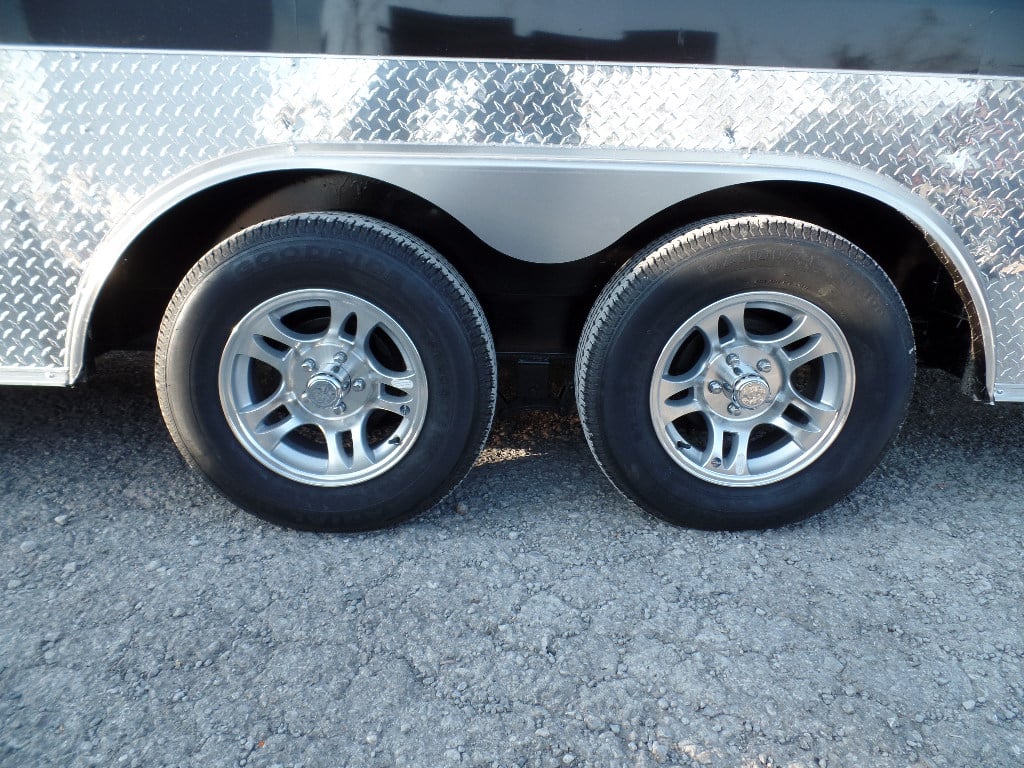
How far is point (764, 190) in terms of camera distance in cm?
248

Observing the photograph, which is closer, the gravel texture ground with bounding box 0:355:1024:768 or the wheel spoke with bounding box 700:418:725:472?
the gravel texture ground with bounding box 0:355:1024:768

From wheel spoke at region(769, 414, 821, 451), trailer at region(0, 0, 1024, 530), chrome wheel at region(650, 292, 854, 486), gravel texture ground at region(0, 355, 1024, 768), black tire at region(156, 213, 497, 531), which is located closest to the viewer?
gravel texture ground at region(0, 355, 1024, 768)

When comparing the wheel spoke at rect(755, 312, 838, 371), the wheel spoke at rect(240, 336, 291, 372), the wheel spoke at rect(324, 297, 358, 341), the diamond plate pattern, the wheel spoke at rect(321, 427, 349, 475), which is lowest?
the wheel spoke at rect(321, 427, 349, 475)

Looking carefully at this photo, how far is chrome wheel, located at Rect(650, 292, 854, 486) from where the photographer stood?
2.39 meters

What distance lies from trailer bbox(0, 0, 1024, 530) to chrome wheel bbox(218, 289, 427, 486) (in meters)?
0.01

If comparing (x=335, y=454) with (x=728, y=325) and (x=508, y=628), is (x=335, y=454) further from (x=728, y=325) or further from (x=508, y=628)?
(x=728, y=325)

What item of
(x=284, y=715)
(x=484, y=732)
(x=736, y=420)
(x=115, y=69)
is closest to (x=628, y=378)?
(x=736, y=420)

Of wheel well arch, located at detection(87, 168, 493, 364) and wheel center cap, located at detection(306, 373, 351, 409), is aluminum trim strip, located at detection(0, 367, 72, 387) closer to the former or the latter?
wheel well arch, located at detection(87, 168, 493, 364)

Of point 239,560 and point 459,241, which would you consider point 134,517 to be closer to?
point 239,560

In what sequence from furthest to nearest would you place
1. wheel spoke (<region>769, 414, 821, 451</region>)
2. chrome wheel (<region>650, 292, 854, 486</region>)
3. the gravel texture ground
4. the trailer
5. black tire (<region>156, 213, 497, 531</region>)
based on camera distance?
1. wheel spoke (<region>769, 414, 821, 451</region>)
2. chrome wheel (<region>650, 292, 854, 486</region>)
3. black tire (<region>156, 213, 497, 531</region>)
4. the trailer
5. the gravel texture ground

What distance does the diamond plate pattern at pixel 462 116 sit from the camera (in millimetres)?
2182

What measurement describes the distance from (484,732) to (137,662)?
0.95 metres

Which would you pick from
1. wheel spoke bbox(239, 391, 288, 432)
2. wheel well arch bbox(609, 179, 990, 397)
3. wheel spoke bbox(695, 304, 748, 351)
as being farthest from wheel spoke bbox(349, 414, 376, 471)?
wheel spoke bbox(695, 304, 748, 351)

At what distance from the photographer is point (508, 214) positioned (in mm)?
2295
